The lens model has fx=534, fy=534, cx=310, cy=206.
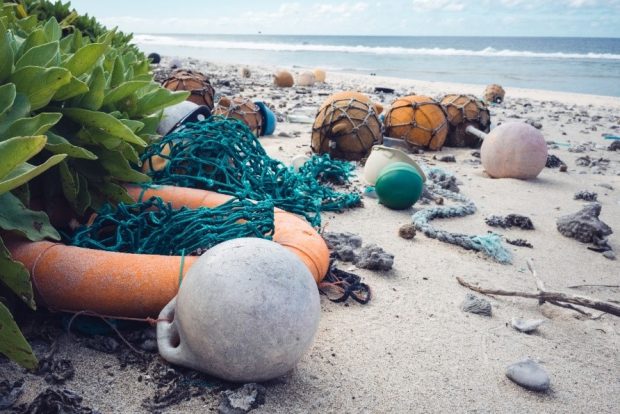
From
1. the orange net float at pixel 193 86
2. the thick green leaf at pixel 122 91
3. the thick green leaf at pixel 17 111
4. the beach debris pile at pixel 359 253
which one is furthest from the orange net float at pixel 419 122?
the thick green leaf at pixel 17 111

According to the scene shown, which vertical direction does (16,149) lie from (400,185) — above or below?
above

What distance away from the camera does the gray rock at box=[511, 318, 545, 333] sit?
8.46 feet

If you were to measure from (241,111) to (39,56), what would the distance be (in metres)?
3.93

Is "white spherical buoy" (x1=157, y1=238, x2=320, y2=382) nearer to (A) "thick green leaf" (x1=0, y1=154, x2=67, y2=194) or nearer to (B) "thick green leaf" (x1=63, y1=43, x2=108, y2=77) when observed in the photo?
(A) "thick green leaf" (x1=0, y1=154, x2=67, y2=194)

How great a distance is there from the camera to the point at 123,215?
2.67 metres

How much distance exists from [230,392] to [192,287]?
0.38 meters

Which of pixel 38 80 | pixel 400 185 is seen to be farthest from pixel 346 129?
pixel 38 80

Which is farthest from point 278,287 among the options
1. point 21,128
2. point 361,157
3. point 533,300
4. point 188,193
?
point 361,157

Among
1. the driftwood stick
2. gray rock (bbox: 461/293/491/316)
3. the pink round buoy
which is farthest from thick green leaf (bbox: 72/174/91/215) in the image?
the pink round buoy

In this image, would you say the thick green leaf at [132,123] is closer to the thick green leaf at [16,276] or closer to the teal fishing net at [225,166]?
the teal fishing net at [225,166]

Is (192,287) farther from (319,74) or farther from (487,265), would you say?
(319,74)

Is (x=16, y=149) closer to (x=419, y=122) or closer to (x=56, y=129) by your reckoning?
(x=56, y=129)

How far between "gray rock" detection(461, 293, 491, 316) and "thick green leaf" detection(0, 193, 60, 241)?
1961 mm

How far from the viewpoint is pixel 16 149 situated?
1.59 meters
